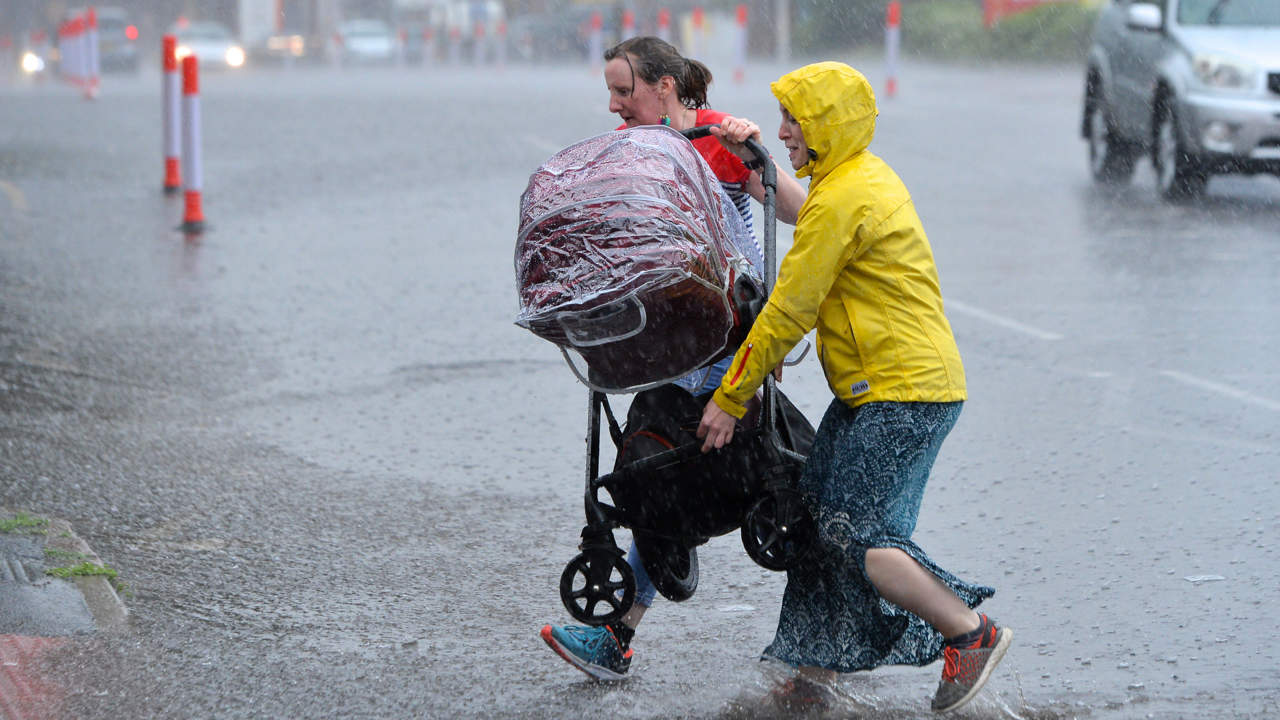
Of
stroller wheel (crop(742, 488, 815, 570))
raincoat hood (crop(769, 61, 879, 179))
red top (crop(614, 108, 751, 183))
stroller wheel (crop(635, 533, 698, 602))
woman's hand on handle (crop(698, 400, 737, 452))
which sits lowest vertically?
stroller wheel (crop(635, 533, 698, 602))

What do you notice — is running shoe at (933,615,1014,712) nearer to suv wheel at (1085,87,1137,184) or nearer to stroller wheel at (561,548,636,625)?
stroller wheel at (561,548,636,625)

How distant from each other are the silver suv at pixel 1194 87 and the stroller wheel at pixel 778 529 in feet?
32.2

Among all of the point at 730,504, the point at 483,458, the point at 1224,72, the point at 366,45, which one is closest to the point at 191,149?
the point at 483,458

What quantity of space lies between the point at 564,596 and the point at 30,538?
6.84ft

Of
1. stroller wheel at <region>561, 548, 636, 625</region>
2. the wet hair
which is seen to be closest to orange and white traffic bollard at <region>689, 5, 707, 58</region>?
the wet hair

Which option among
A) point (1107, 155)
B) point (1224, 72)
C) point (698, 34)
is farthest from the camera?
point (698, 34)

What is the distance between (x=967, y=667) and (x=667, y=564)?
0.76 meters

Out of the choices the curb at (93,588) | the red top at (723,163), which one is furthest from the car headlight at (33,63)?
the red top at (723,163)

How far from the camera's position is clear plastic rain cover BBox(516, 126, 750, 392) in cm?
383

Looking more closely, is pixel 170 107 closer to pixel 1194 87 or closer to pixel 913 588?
pixel 1194 87

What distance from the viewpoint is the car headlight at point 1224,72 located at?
12.9 m

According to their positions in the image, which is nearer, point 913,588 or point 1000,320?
point 913,588

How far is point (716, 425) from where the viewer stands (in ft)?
12.8

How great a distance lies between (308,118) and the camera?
912 inches
